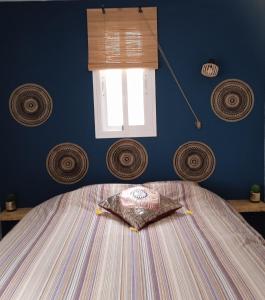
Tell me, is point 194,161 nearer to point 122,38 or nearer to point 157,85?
point 157,85

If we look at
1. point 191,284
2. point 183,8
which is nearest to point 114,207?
point 191,284

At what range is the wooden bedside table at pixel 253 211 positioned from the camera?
2740 millimetres

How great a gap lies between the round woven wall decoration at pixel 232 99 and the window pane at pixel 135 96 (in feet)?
2.12

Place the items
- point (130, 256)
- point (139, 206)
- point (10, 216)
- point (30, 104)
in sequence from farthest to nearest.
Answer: point (30, 104) → point (10, 216) → point (139, 206) → point (130, 256)

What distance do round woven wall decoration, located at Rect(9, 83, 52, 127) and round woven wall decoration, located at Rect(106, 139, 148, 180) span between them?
2.25ft

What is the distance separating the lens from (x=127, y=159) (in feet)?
9.53

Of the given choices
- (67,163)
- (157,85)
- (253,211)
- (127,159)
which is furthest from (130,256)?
(157,85)

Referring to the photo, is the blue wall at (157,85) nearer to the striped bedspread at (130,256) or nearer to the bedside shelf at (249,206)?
the bedside shelf at (249,206)

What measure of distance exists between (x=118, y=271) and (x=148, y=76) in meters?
1.79

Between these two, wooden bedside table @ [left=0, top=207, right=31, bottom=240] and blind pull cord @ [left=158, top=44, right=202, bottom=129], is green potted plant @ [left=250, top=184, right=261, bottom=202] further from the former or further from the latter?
wooden bedside table @ [left=0, top=207, right=31, bottom=240]

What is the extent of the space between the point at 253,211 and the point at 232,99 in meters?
1.01

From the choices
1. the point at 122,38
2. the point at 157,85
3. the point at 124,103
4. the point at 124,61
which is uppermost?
the point at 122,38

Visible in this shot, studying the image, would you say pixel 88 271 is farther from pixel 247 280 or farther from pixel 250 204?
pixel 250 204

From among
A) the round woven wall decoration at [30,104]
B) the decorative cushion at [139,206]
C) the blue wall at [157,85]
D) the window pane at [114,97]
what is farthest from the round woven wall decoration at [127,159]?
the round woven wall decoration at [30,104]
